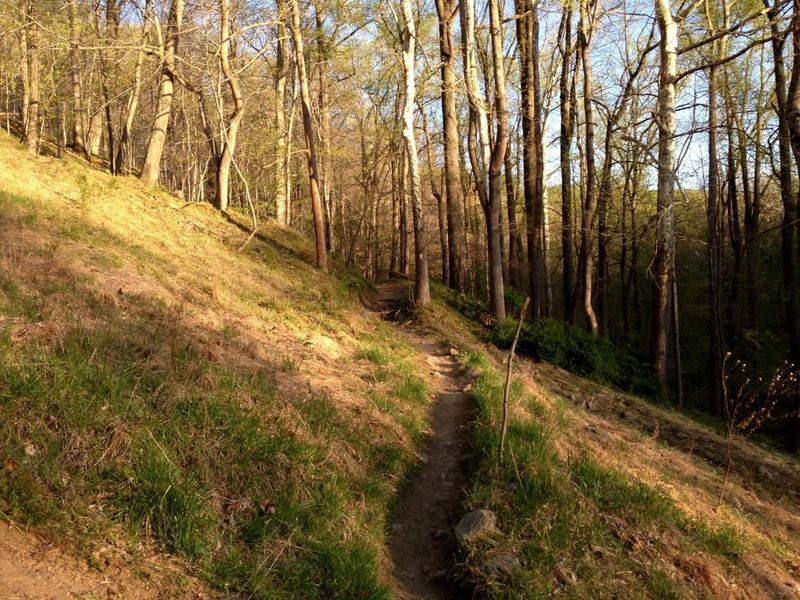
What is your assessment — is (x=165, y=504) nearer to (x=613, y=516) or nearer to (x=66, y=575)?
(x=66, y=575)

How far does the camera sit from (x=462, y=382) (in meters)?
9.06

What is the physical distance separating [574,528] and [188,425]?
3.25 metres

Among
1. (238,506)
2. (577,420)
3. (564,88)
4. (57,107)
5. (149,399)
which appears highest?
(57,107)

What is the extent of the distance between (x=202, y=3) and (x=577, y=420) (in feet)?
45.8

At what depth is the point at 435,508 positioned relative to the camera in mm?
5164

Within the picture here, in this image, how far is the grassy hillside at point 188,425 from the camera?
338 centimetres

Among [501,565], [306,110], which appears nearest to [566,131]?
[306,110]

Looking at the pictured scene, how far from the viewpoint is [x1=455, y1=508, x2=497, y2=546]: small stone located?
14.2 feet

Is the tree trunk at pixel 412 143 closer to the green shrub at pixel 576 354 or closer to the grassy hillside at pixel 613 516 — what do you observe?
the green shrub at pixel 576 354

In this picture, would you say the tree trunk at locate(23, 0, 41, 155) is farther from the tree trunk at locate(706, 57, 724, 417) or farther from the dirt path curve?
the tree trunk at locate(706, 57, 724, 417)

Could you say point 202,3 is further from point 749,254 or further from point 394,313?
point 749,254

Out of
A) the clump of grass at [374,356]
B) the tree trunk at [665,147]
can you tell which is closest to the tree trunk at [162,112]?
the clump of grass at [374,356]

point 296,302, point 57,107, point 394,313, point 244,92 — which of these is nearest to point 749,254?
point 394,313

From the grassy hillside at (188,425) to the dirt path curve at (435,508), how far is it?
0.22m
